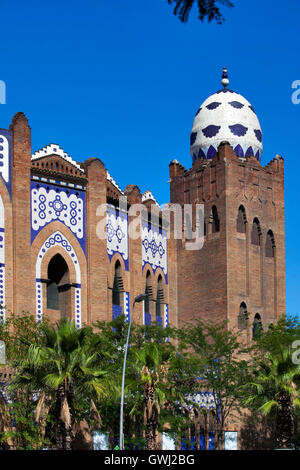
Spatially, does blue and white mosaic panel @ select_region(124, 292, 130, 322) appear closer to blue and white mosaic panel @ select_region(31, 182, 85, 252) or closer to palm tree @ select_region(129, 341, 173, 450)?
blue and white mosaic panel @ select_region(31, 182, 85, 252)

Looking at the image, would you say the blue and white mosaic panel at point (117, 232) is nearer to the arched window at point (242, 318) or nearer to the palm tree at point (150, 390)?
the arched window at point (242, 318)

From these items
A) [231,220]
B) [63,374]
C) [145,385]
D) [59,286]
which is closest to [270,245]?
[231,220]

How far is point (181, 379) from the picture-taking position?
1500 inches

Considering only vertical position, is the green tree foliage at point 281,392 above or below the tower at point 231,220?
below

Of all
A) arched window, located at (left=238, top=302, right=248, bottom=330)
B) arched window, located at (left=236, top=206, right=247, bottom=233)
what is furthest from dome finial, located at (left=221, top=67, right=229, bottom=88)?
arched window, located at (left=238, top=302, right=248, bottom=330)

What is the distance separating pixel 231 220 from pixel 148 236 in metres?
3.93

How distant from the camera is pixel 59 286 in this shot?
134ft

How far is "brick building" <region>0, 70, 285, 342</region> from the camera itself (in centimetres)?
3872

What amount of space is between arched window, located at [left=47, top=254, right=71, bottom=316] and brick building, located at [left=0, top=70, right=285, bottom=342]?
0.14ft

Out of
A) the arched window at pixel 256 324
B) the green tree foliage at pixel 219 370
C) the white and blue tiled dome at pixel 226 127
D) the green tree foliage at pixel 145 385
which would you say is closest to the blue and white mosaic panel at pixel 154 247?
the green tree foliage at pixel 219 370

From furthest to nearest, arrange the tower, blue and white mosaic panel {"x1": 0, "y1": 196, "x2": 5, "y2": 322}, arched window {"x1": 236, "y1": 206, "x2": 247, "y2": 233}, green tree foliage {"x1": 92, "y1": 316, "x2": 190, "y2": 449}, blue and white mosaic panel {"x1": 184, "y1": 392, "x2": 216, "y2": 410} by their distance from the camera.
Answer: arched window {"x1": 236, "y1": 206, "x2": 247, "y2": 233}, the tower, blue and white mosaic panel {"x1": 184, "y1": 392, "x2": 216, "y2": 410}, blue and white mosaic panel {"x1": 0, "y1": 196, "x2": 5, "y2": 322}, green tree foliage {"x1": 92, "y1": 316, "x2": 190, "y2": 449}

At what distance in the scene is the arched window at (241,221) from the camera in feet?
153

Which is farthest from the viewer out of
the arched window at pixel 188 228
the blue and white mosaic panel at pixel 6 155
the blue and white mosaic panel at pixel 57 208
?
the arched window at pixel 188 228

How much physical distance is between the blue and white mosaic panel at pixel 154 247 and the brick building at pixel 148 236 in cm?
6
